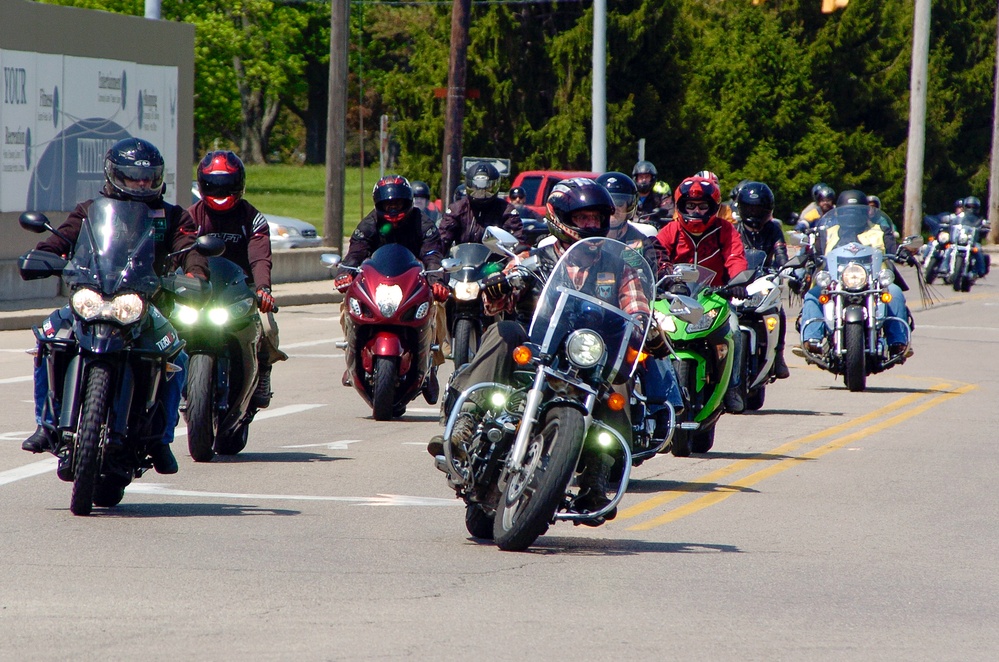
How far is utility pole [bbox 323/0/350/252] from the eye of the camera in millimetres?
30984

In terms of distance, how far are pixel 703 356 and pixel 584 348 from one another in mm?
3861

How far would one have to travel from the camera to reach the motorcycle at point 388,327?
12.7 m

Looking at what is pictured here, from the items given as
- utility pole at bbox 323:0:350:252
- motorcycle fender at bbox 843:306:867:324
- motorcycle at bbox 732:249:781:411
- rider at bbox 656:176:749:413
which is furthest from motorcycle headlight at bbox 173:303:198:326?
utility pole at bbox 323:0:350:252

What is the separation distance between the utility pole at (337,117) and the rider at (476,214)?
14.6 m

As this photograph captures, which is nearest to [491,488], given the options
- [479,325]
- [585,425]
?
[585,425]

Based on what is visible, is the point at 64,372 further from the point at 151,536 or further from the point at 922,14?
the point at 922,14

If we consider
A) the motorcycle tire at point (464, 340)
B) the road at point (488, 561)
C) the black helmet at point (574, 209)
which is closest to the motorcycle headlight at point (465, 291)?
the motorcycle tire at point (464, 340)

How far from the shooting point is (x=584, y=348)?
7.33m

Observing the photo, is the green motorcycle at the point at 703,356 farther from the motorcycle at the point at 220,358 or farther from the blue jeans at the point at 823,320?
the blue jeans at the point at 823,320

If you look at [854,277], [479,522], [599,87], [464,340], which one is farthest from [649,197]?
[479,522]

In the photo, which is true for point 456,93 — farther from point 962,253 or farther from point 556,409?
point 556,409

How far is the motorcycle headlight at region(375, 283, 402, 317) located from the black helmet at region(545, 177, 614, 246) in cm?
454

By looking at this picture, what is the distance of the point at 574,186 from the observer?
8305mm

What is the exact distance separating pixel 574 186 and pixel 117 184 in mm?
2229
